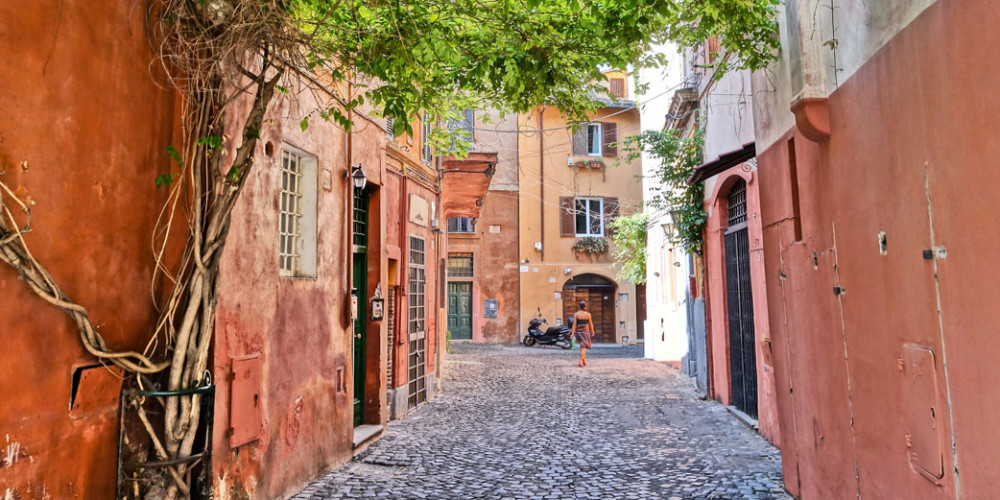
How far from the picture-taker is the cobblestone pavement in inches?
229

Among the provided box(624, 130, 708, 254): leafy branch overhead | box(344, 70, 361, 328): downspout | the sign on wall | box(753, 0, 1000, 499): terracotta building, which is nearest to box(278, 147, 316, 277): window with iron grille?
box(344, 70, 361, 328): downspout

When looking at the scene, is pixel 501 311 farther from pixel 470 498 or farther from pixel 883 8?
pixel 883 8

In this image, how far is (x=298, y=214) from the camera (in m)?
6.32

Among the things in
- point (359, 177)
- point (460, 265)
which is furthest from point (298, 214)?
point (460, 265)

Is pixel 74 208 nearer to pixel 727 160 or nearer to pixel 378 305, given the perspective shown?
pixel 378 305

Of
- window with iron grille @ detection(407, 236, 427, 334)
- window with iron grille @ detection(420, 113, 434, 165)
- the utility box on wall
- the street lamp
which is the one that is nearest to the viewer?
the utility box on wall

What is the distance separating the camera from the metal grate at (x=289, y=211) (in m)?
6.04

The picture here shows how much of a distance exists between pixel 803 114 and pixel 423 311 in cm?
774

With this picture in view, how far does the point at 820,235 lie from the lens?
4574 millimetres

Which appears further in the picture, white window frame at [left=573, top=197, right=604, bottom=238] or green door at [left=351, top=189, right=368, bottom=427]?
white window frame at [left=573, top=197, right=604, bottom=238]

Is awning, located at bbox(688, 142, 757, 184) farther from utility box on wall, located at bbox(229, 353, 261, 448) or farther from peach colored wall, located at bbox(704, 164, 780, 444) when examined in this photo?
utility box on wall, located at bbox(229, 353, 261, 448)

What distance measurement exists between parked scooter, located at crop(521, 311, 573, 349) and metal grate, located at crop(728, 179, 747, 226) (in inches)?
544

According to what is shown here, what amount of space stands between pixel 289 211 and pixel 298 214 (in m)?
0.14

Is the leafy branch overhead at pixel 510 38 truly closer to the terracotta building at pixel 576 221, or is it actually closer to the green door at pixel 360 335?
the green door at pixel 360 335
